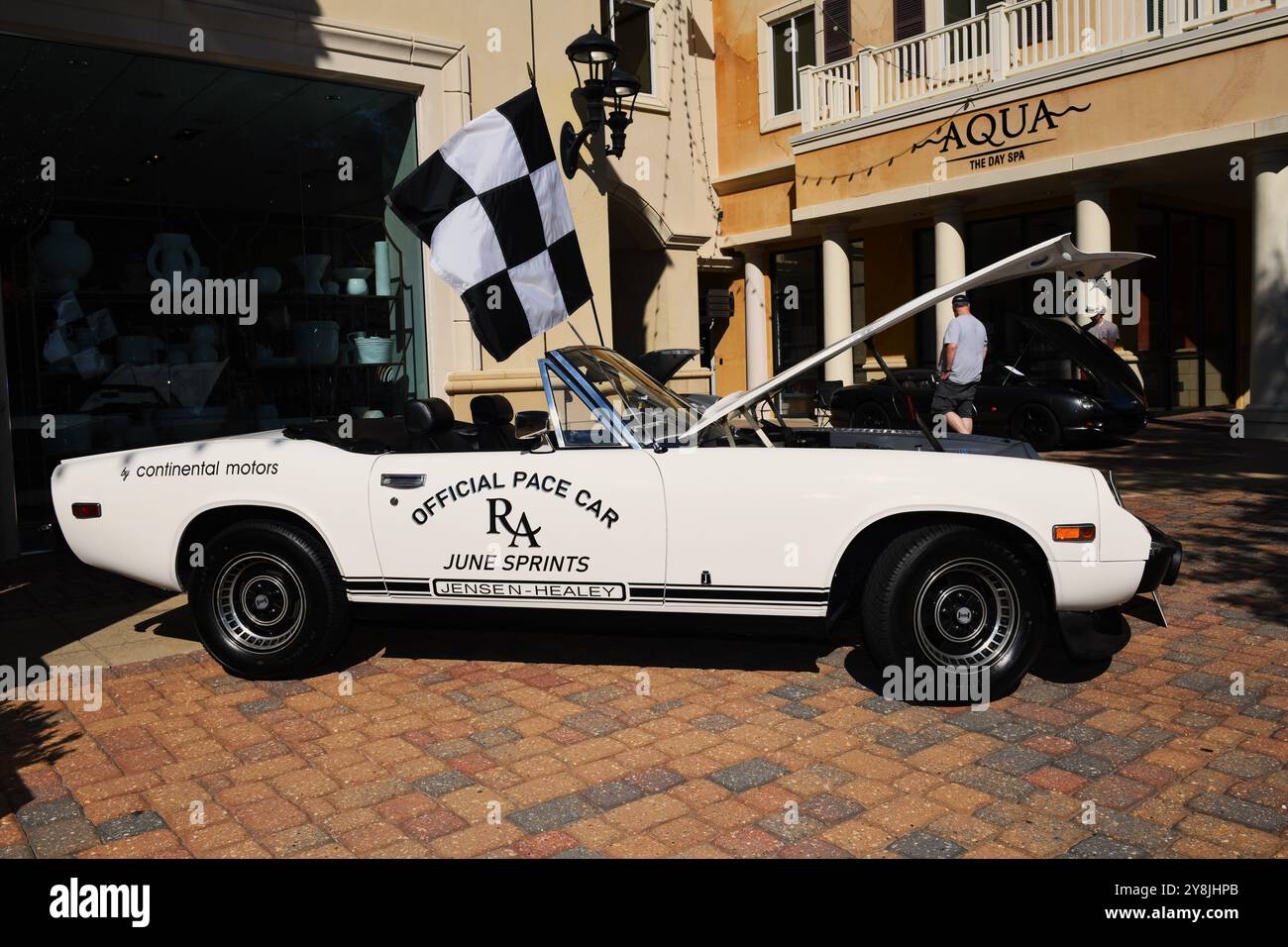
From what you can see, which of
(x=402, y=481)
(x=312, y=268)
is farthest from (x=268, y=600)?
(x=312, y=268)

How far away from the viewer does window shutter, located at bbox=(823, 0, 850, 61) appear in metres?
19.8

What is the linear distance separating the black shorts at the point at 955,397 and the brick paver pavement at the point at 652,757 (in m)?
6.31

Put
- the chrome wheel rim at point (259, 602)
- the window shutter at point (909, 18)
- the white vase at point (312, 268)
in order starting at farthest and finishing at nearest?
1. the window shutter at point (909, 18)
2. the white vase at point (312, 268)
3. the chrome wheel rim at point (259, 602)

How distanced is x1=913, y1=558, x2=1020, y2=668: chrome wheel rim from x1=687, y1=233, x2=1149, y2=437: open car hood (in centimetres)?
102

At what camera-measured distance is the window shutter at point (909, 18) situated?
18.5 metres

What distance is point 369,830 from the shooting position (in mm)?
3281

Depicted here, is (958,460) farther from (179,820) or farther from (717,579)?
(179,820)

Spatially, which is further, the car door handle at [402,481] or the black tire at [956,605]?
the car door handle at [402,481]

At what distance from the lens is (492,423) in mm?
4914

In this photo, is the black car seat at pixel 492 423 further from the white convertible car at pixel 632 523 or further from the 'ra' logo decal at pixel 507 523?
the 'ra' logo decal at pixel 507 523

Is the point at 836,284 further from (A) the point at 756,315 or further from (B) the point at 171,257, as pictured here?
(B) the point at 171,257

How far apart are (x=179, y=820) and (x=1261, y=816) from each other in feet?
11.3

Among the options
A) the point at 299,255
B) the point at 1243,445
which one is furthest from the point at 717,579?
the point at 1243,445

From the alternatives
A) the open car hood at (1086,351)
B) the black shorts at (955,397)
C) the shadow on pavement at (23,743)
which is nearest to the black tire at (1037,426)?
the open car hood at (1086,351)
